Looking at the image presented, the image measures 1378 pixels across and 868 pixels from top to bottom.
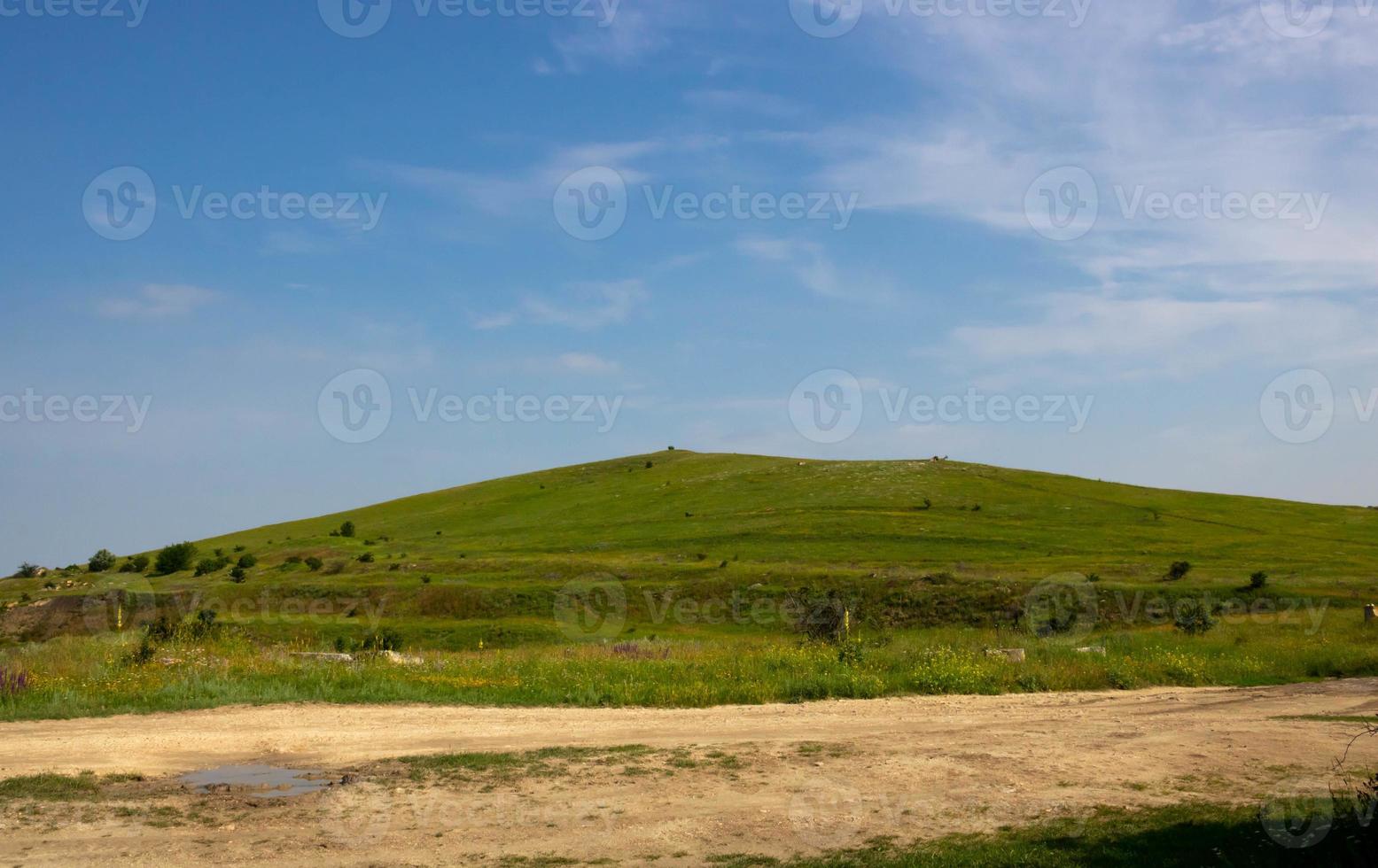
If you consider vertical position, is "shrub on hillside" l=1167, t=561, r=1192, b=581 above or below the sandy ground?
below

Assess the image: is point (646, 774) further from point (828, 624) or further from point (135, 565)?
point (135, 565)

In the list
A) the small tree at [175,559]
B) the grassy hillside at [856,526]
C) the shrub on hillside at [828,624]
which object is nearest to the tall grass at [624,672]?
the shrub on hillside at [828,624]

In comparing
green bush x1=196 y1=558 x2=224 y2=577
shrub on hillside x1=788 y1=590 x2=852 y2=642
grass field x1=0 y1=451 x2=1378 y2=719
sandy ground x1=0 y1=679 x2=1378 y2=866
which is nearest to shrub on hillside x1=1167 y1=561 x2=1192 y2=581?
grass field x1=0 y1=451 x2=1378 y2=719

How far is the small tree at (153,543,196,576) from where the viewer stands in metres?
84.0

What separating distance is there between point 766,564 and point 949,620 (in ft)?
52.8

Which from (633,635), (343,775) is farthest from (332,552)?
(343,775)

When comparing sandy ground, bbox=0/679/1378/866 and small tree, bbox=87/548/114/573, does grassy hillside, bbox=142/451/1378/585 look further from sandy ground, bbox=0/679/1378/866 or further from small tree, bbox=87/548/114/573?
sandy ground, bbox=0/679/1378/866

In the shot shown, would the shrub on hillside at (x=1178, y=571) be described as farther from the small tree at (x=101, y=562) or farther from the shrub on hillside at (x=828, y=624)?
the small tree at (x=101, y=562)

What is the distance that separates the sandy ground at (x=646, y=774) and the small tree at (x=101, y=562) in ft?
279

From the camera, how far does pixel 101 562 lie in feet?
301

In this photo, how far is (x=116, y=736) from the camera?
1580 cm

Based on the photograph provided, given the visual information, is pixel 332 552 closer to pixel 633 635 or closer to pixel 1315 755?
pixel 633 635

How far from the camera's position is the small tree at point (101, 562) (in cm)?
9016

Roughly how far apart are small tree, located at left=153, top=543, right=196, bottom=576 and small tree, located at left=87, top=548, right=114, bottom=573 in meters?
5.75
